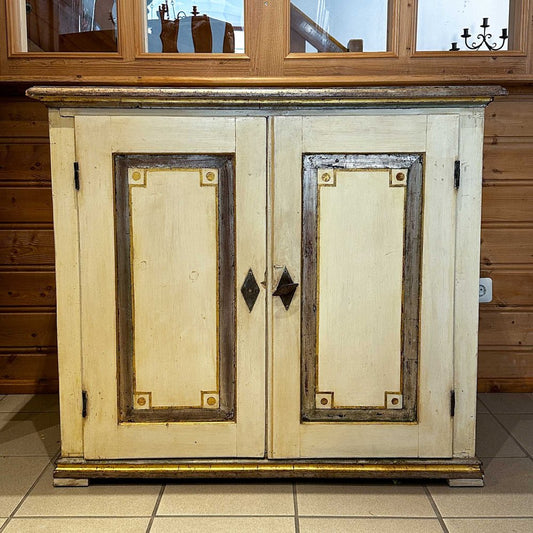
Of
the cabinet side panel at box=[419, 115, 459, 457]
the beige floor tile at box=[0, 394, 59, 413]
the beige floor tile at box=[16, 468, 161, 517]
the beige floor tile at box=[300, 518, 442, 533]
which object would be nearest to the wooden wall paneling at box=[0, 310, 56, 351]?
the beige floor tile at box=[0, 394, 59, 413]

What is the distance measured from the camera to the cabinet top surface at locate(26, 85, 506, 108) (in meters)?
1.86

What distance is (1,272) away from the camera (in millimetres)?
2811

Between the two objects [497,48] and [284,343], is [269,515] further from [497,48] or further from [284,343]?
[497,48]

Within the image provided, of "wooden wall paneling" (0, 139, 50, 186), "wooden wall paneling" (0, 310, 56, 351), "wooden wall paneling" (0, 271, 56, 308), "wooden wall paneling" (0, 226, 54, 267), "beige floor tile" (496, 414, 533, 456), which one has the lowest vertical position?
"beige floor tile" (496, 414, 533, 456)

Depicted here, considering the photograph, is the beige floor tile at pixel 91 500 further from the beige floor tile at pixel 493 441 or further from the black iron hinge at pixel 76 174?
the beige floor tile at pixel 493 441

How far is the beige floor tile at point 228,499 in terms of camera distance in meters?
1.87

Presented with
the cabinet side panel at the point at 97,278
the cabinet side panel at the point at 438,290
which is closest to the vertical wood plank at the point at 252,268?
the cabinet side panel at the point at 97,278

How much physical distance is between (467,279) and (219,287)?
0.73 meters

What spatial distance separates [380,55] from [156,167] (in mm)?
1243

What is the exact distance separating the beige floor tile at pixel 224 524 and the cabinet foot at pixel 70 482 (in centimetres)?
32

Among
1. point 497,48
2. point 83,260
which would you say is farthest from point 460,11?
point 83,260

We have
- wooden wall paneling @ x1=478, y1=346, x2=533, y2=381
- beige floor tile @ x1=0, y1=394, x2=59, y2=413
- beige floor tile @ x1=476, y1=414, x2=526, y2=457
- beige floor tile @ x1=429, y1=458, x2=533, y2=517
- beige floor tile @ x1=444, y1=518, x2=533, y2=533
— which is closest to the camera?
beige floor tile @ x1=444, y1=518, x2=533, y2=533

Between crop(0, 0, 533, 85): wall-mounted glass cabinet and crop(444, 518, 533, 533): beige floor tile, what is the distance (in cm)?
166

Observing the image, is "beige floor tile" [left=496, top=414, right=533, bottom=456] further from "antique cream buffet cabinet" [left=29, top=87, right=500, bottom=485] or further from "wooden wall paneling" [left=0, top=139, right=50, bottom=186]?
"wooden wall paneling" [left=0, top=139, right=50, bottom=186]
